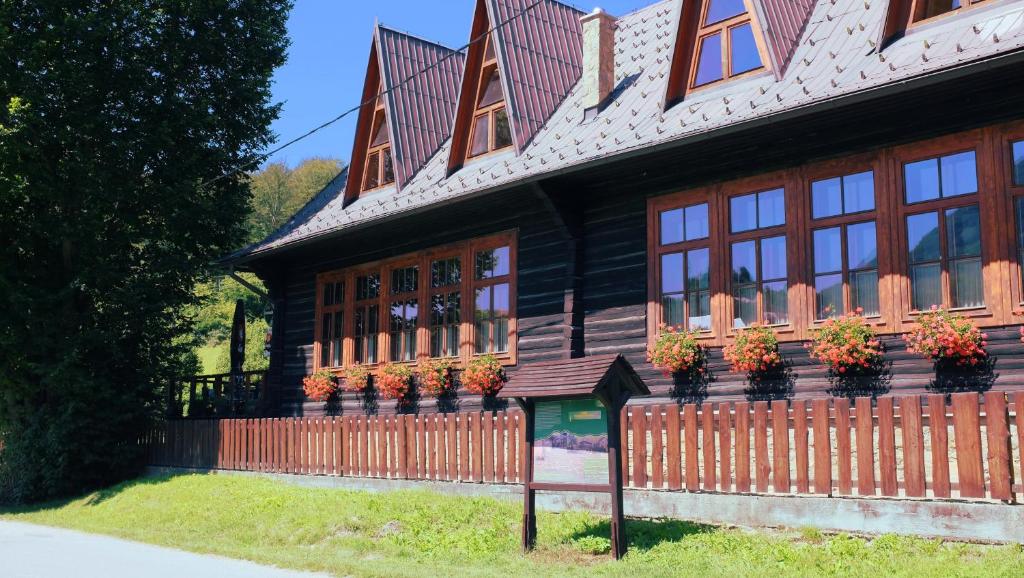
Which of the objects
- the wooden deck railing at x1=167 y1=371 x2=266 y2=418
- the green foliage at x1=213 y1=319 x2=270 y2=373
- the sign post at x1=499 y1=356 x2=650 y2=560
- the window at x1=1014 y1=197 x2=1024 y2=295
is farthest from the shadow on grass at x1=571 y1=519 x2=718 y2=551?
the green foliage at x1=213 y1=319 x2=270 y2=373

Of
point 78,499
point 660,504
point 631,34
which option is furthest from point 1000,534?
Result: point 78,499

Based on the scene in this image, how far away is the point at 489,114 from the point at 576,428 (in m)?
9.76

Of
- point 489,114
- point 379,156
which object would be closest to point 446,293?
point 489,114

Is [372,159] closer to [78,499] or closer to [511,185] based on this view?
[511,185]

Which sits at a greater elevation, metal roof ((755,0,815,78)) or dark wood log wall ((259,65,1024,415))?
metal roof ((755,0,815,78))

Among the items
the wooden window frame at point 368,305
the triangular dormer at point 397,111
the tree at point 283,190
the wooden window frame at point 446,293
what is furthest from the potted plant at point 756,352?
the tree at point 283,190

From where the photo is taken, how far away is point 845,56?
546 inches

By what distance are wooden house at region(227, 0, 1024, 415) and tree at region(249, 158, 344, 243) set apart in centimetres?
5059

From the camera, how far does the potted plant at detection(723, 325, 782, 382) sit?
13898 millimetres

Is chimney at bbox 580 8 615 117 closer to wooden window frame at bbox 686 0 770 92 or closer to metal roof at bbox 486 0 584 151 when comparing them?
metal roof at bbox 486 0 584 151

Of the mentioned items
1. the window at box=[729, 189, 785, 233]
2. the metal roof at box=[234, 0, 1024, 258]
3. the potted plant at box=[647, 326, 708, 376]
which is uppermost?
the metal roof at box=[234, 0, 1024, 258]

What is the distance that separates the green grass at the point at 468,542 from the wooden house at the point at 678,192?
11.4ft

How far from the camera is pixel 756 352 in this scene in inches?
547

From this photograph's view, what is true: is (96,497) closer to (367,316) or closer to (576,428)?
(367,316)
